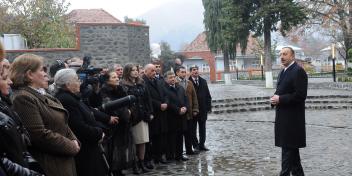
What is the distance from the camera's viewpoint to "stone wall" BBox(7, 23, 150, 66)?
16641mm

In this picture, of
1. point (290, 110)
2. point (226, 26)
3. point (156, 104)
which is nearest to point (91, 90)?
point (156, 104)

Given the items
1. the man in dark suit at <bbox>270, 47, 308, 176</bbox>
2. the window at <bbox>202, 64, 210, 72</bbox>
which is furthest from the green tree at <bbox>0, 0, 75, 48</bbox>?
the window at <bbox>202, 64, 210, 72</bbox>

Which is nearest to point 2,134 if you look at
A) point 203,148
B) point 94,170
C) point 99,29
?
point 94,170

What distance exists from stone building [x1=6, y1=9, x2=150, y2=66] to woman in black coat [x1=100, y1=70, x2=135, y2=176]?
1038 cm

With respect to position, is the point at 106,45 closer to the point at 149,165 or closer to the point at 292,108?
the point at 149,165

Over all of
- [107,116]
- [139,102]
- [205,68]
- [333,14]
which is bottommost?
[107,116]

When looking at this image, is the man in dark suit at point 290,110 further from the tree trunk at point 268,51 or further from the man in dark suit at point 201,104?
the tree trunk at point 268,51

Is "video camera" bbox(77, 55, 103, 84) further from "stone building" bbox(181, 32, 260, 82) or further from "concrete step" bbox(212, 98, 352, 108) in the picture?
"stone building" bbox(181, 32, 260, 82)

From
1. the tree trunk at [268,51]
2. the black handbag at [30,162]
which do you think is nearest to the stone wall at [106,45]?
the tree trunk at [268,51]

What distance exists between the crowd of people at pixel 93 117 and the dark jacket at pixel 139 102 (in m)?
0.02

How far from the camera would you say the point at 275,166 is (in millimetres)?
7152

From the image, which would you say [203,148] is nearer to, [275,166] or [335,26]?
[275,166]

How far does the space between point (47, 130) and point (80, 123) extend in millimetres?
772

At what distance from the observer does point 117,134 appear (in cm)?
654
